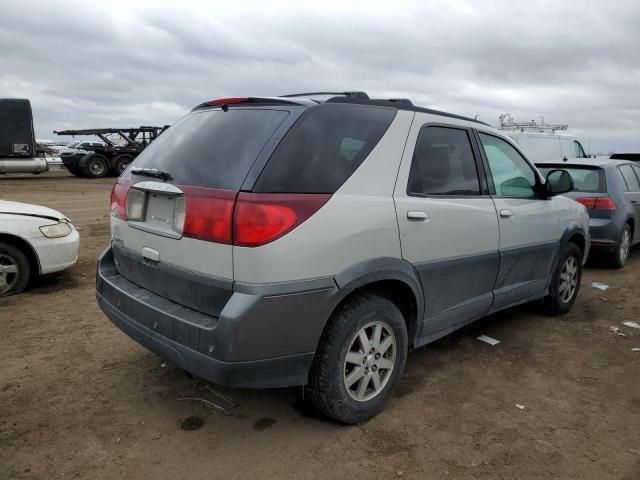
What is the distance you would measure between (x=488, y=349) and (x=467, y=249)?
3.65 ft

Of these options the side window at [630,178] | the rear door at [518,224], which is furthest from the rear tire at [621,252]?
the rear door at [518,224]

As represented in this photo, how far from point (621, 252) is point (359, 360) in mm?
5835

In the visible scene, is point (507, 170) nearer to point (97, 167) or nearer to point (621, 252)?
point (621, 252)

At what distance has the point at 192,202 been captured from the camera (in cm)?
253

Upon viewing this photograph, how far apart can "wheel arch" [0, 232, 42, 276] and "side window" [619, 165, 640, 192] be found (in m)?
7.60

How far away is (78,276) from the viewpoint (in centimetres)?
601

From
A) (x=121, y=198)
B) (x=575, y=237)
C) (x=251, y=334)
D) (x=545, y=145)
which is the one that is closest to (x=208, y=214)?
(x=251, y=334)

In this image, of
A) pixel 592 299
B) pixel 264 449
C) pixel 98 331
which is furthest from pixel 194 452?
pixel 592 299

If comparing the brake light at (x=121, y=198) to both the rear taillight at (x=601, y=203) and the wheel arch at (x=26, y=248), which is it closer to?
the wheel arch at (x=26, y=248)

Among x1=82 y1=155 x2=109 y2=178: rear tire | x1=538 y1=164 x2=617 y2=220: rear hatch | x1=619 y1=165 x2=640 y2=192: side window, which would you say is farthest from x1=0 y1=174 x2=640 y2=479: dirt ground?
x1=82 y1=155 x2=109 y2=178: rear tire

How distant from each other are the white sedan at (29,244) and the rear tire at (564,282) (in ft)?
16.0

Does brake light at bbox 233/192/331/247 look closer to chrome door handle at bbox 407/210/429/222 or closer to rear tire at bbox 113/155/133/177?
chrome door handle at bbox 407/210/429/222

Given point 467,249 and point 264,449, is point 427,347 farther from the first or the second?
point 264,449

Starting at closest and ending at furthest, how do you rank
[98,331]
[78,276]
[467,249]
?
[467,249], [98,331], [78,276]
